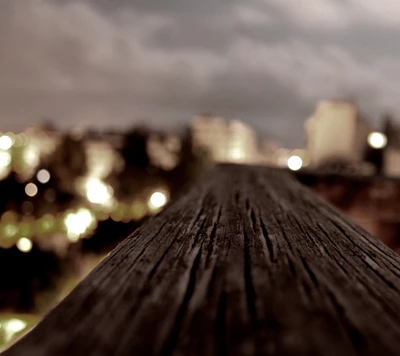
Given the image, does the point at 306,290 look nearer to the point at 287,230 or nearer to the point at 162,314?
the point at 162,314

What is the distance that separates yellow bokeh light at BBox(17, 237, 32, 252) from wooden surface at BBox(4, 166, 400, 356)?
543 inches

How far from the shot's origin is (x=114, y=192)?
4641 centimetres

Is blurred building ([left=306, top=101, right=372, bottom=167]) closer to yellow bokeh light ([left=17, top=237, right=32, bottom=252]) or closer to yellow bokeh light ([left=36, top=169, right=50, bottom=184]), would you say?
yellow bokeh light ([left=17, top=237, right=32, bottom=252])

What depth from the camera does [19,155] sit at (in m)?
56.5

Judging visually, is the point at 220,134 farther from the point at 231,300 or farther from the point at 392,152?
the point at 231,300

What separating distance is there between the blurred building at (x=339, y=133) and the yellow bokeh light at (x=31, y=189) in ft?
86.3

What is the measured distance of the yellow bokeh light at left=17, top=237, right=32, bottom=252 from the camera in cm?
1340

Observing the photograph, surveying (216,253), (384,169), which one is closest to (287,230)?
(216,253)

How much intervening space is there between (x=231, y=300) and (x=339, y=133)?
2836cm

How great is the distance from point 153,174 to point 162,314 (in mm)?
45841

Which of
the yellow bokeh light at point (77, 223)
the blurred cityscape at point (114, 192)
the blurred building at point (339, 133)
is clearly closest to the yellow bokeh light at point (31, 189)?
the blurred cityscape at point (114, 192)

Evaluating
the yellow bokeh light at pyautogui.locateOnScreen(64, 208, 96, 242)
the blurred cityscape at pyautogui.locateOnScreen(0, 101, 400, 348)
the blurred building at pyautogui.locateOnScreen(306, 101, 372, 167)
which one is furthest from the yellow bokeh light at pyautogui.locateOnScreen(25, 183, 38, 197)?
the blurred building at pyautogui.locateOnScreen(306, 101, 372, 167)

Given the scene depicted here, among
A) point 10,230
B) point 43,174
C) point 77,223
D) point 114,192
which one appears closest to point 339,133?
point 77,223

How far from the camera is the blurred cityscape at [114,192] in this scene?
15.9 feet
